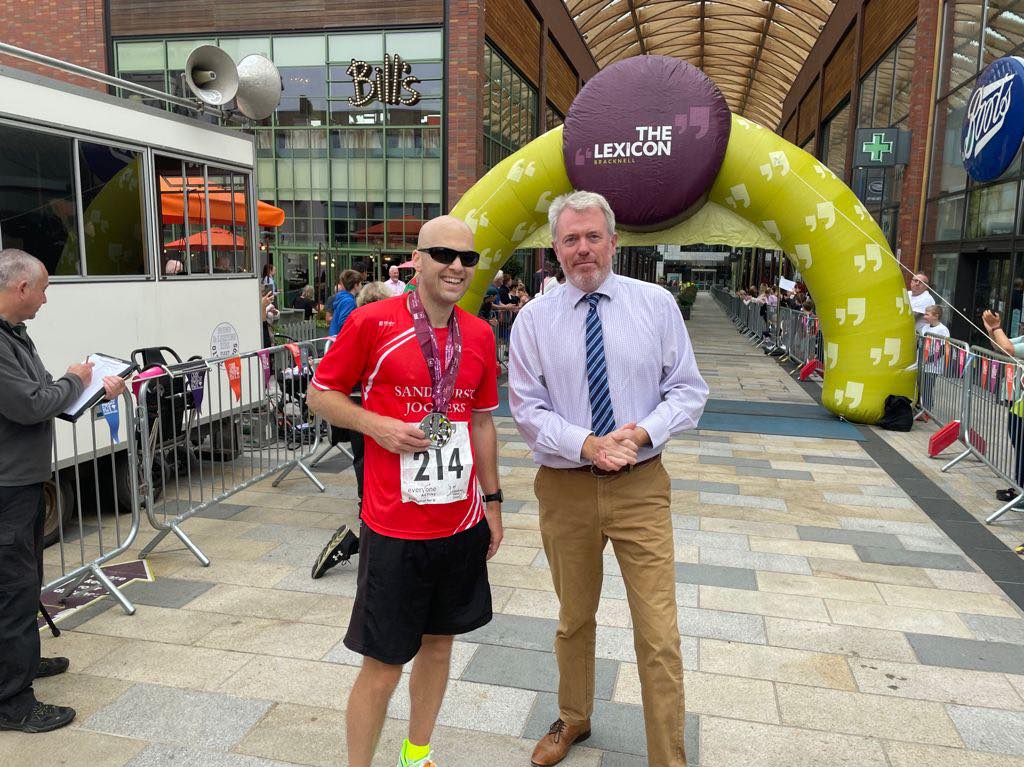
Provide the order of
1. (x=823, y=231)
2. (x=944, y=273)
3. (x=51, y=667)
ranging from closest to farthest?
(x=51, y=667) < (x=823, y=231) < (x=944, y=273)

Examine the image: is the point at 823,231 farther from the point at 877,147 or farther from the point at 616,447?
the point at 616,447

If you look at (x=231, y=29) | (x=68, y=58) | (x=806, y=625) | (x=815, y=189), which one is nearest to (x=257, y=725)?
(x=806, y=625)

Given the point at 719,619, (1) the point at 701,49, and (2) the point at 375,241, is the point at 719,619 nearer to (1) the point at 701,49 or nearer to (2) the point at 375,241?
(2) the point at 375,241

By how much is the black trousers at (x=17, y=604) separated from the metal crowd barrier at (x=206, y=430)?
1616mm

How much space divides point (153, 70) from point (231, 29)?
8.54 ft

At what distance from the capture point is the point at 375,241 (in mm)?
19406

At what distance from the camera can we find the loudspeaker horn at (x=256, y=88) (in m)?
7.16

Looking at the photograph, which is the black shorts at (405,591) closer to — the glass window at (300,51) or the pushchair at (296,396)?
the pushchair at (296,396)

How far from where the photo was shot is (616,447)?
8.42ft

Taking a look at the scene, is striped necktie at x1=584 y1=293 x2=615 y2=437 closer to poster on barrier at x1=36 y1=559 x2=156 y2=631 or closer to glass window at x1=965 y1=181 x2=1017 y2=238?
poster on barrier at x1=36 y1=559 x2=156 y2=631

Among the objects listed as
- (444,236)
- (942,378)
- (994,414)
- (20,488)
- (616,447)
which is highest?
(444,236)

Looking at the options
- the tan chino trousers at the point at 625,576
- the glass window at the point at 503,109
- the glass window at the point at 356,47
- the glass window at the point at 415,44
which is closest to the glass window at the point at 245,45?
the glass window at the point at 356,47

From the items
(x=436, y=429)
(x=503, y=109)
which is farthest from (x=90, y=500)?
(x=503, y=109)

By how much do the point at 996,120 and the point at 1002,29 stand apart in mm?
6899
